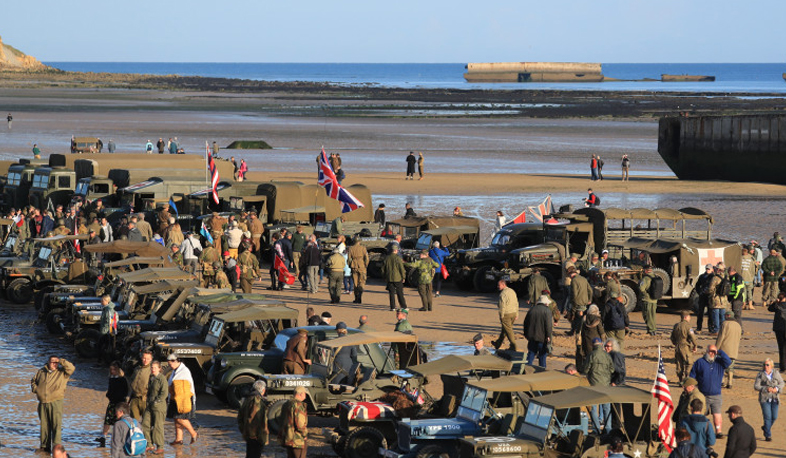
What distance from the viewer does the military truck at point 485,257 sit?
2573 centimetres

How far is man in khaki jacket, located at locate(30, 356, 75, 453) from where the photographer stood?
525 inches

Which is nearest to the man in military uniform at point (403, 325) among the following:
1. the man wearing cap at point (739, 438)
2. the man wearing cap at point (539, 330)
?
the man wearing cap at point (539, 330)

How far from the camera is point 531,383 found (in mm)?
12547

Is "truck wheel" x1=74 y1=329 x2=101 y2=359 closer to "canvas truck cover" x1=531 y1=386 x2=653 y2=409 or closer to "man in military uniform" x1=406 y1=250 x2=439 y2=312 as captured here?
"man in military uniform" x1=406 y1=250 x2=439 y2=312

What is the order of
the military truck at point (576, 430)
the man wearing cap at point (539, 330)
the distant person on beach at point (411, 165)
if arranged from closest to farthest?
the military truck at point (576, 430) → the man wearing cap at point (539, 330) → the distant person on beach at point (411, 165)

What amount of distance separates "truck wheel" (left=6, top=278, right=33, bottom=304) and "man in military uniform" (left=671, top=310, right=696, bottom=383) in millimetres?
14148

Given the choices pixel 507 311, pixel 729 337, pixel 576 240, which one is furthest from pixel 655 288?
pixel 729 337

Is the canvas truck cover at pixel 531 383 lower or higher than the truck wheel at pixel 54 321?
higher

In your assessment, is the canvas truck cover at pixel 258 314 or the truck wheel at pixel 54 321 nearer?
the canvas truck cover at pixel 258 314

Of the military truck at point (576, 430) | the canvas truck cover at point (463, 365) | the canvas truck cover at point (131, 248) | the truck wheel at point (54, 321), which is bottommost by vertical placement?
the truck wheel at point (54, 321)

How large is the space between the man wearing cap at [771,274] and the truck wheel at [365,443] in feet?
41.1

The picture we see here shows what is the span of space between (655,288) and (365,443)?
944 centimetres

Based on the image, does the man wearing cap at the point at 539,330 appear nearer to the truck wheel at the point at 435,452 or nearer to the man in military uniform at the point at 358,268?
the truck wheel at the point at 435,452

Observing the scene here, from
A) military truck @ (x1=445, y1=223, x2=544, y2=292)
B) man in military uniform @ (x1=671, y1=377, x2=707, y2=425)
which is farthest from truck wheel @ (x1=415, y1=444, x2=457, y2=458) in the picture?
military truck @ (x1=445, y1=223, x2=544, y2=292)
